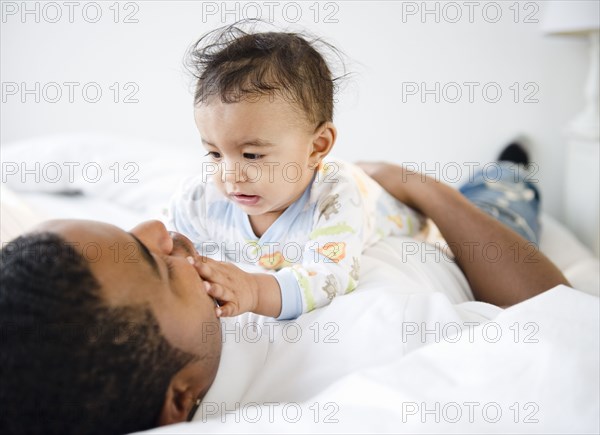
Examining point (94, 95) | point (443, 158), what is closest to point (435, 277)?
point (443, 158)

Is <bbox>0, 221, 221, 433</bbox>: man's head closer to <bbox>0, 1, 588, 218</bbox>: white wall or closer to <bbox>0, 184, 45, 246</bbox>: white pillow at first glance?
<bbox>0, 184, 45, 246</bbox>: white pillow


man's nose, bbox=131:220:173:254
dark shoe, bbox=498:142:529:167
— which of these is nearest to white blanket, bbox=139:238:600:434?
man's nose, bbox=131:220:173:254

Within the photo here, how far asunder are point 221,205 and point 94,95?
70.8 inches

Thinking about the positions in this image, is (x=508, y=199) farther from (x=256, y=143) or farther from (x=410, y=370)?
(x=410, y=370)

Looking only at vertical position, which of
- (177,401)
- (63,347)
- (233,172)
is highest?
(233,172)

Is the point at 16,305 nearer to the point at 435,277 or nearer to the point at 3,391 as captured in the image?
the point at 3,391

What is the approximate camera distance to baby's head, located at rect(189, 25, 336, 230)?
99 centimetres

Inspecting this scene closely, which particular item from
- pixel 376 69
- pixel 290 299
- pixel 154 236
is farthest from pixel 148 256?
pixel 376 69

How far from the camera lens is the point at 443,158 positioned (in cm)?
268

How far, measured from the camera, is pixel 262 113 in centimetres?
100

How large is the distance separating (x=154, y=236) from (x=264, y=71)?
38cm

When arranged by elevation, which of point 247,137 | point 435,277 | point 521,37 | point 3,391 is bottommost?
point 435,277

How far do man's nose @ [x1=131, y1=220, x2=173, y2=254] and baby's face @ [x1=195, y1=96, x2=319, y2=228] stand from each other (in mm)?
235

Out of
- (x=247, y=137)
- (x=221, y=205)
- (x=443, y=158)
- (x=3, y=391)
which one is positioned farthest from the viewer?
(x=443, y=158)
